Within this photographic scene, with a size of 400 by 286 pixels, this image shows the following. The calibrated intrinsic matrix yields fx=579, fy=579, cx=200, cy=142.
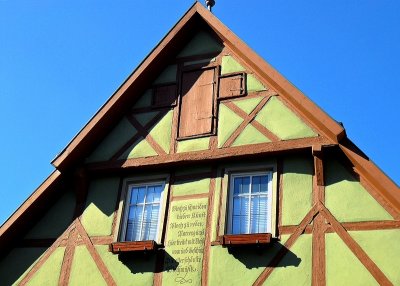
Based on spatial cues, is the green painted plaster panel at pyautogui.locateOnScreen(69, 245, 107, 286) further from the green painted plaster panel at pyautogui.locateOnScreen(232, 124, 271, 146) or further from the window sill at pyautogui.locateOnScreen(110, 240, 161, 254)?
the green painted plaster panel at pyautogui.locateOnScreen(232, 124, 271, 146)

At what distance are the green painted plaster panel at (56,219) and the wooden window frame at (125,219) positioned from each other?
3.71 feet

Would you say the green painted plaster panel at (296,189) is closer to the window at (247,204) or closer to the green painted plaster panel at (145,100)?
the window at (247,204)

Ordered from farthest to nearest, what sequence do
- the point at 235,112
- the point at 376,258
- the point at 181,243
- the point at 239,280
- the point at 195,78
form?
1. the point at 195,78
2. the point at 235,112
3. the point at 181,243
4. the point at 239,280
5. the point at 376,258

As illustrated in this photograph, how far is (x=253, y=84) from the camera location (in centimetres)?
1129

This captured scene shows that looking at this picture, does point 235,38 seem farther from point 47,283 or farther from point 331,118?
point 47,283

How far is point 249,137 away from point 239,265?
2.41 metres

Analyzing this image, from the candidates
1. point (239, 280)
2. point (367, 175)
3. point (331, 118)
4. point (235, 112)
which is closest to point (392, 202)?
point (367, 175)

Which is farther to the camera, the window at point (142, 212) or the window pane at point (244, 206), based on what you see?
the window at point (142, 212)

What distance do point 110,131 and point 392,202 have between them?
588 cm

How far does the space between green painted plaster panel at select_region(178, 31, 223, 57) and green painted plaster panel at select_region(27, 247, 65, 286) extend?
482 cm

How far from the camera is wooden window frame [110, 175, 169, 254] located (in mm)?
10242

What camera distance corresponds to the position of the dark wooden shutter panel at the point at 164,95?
39.1 ft

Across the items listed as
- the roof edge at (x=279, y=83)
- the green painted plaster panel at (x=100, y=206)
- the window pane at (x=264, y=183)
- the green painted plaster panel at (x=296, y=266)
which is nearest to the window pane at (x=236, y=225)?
the window pane at (x=264, y=183)

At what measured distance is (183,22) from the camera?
481 inches
